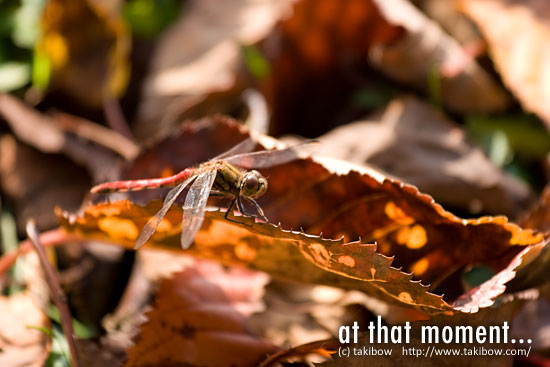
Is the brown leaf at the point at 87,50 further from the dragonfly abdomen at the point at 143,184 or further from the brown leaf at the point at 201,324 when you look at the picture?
the brown leaf at the point at 201,324

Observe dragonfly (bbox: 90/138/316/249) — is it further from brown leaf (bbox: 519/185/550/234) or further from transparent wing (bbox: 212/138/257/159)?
brown leaf (bbox: 519/185/550/234)

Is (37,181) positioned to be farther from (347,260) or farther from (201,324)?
(347,260)

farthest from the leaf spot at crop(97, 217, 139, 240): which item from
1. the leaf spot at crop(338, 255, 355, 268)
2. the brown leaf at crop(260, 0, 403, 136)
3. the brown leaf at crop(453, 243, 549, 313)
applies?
the brown leaf at crop(260, 0, 403, 136)

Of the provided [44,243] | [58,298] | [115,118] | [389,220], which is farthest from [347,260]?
[115,118]

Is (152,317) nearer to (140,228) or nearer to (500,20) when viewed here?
(140,228)

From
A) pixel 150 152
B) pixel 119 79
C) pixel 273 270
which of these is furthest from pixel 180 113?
pixel 273 270
